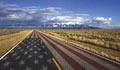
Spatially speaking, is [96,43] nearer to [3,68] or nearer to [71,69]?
[71,69]

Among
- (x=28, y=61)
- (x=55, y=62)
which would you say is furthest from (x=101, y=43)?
(x=28, y=61)

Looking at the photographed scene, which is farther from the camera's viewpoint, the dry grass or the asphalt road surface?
the dry grass

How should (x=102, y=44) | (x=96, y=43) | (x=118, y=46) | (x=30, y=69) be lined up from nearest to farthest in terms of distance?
1. (x=30, y=69)
2. (x=118, y=46)
3. (x=102, y=44)
4. (x=96, y=43)

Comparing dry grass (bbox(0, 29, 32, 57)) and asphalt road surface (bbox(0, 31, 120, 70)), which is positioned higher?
asphalt road surface (bbox(0, 31, 120, 70))

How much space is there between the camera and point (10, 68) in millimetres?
6387

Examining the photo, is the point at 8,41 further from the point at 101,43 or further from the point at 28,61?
the point at 101,43

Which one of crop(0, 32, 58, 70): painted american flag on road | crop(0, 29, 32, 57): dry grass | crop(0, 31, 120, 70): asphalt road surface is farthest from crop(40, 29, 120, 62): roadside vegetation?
crop(0, 29, 32, 57): dry grass

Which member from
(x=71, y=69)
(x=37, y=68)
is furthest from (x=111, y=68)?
(x=37, y=68)

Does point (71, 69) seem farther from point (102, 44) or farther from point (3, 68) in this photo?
point (102, 44)

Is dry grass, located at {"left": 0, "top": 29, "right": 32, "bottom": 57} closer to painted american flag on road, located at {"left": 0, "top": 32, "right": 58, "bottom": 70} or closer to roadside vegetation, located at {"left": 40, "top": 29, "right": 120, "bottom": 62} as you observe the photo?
painted american flag on road, located at {"left": 0, "top": 32, "right": 58, "bottom": 70}

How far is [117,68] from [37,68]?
5.27m

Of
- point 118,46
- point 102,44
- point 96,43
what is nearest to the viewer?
point 118,46

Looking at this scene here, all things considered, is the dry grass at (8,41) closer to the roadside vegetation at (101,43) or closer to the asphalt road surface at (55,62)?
the asphalt road surface at (55,62)

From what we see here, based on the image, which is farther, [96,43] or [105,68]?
[96,43]
